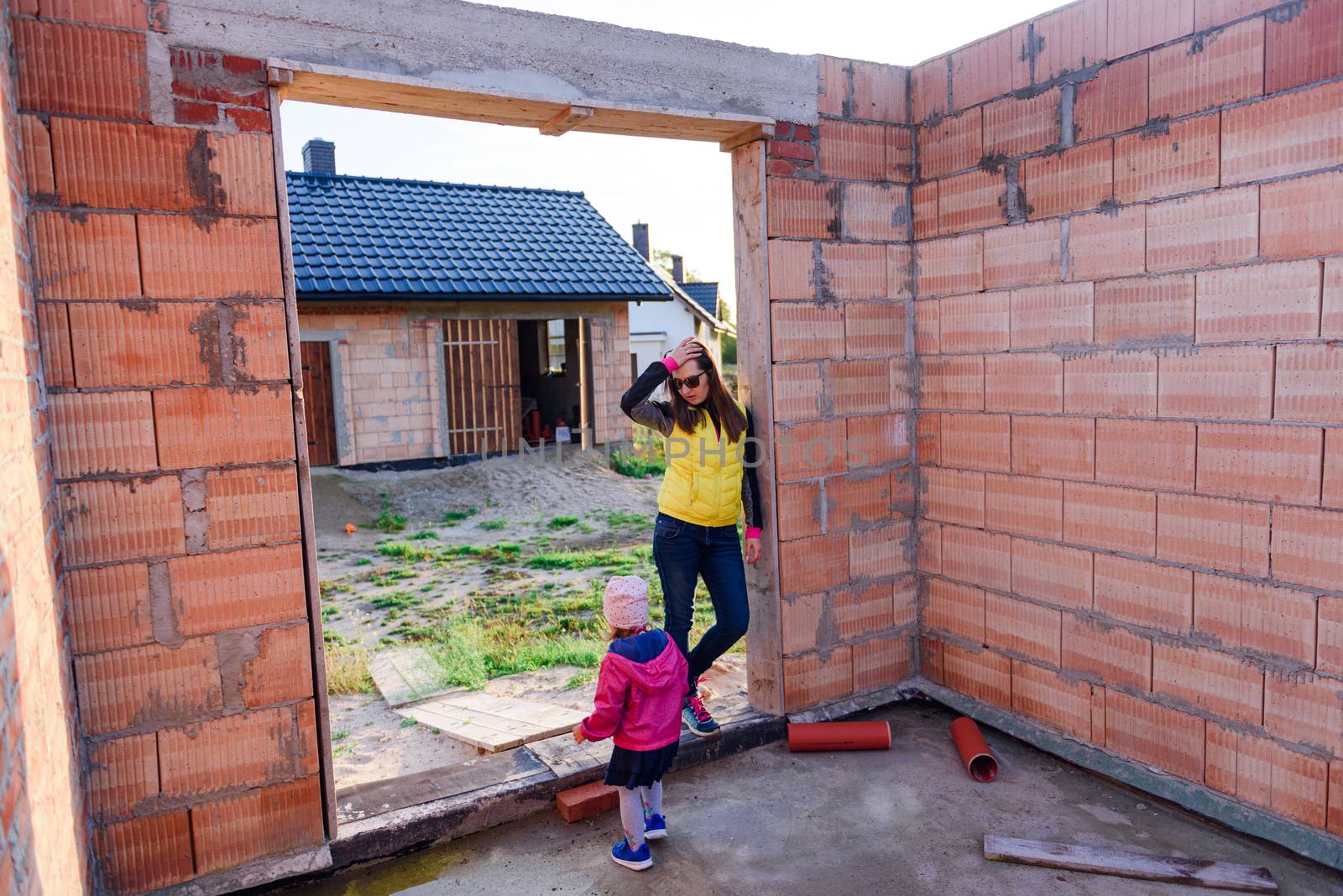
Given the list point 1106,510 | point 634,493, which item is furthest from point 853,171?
point 634,493

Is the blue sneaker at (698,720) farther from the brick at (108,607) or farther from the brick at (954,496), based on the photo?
the brick at (108,607)

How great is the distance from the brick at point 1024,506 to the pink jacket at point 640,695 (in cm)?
188

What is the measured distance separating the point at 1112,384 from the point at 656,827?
8.43ft

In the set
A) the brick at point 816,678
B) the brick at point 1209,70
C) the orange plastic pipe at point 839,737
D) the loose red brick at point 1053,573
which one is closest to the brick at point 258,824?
the orange plastic pipe at point 839,737

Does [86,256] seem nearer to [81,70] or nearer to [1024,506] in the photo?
[81,70]

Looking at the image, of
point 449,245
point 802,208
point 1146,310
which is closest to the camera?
point 1146,310

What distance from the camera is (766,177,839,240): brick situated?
4180 mm

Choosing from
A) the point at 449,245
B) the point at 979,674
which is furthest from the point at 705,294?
the point at 979,674

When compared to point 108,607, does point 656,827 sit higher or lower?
lower

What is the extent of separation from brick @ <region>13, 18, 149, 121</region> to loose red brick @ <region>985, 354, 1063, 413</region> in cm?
357

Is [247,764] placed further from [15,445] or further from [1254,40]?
[1254,40]

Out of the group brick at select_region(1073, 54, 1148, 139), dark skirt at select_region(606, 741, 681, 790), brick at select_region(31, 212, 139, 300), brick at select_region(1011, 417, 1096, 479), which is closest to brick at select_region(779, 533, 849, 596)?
brick at select_region(1011, 417, 1096, 479)

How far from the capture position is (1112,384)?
371cm

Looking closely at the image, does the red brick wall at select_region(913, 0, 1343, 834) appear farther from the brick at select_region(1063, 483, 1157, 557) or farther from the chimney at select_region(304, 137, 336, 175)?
the chimney at select_region(304, 137, 336, 175)
